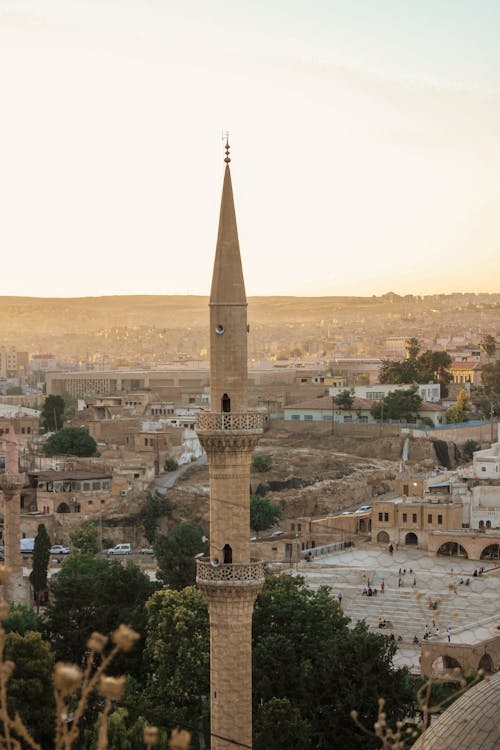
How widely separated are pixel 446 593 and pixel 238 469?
15672 millimetres

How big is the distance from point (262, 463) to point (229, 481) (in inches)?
1308

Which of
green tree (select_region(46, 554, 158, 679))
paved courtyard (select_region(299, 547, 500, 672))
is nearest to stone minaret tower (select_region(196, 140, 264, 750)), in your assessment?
green tree (select_region(46, 554, 158, 679))

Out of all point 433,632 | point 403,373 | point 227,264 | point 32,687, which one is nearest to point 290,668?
point 32,687

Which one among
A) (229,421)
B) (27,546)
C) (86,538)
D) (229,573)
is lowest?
(27,546)

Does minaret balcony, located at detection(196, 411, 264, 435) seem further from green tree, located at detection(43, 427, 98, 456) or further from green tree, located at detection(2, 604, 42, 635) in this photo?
green tree, located at detection(43, 427, 98, 456)

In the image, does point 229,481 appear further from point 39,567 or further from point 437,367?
point 437,367

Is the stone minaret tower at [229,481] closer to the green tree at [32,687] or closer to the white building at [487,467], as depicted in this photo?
the green tree at [32,687]

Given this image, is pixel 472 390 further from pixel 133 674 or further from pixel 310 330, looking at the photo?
pixel 310 330

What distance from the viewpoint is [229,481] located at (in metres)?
13.3

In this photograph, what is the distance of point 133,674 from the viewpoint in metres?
20.9

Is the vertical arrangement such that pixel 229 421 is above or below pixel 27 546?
above

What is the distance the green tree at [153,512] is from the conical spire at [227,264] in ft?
83.2

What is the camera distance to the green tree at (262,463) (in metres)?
46.2

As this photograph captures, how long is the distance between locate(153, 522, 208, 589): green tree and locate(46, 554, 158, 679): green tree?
3.38m
